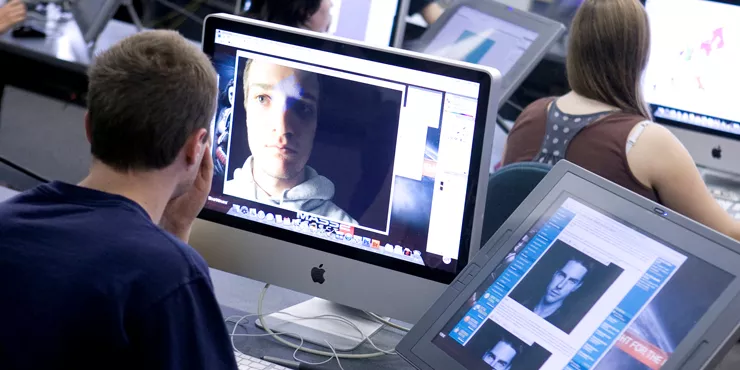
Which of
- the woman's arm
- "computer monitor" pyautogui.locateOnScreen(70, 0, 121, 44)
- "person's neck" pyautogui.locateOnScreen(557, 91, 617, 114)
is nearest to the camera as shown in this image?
the woman's arm

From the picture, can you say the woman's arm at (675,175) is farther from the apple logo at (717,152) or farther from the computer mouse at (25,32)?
the computer mouse at (25,32)

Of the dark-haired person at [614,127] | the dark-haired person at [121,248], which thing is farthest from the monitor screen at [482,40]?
the dark-haired person at [121,248]

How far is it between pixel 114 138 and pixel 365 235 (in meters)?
0.55

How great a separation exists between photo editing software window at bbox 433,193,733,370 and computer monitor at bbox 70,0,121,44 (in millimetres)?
2317

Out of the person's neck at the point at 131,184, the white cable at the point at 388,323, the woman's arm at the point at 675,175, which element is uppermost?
the person's neck at the point at 131,184

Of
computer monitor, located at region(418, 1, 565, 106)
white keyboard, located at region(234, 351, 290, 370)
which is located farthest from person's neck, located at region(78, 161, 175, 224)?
computer monitor, located at region(418, 1, 565, 106)

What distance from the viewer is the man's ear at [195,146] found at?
3.82ft

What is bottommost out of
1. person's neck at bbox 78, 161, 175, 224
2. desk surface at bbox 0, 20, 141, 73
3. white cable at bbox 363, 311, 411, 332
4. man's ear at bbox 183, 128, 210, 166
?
desk surface at bbox 0, 20, 141, 73

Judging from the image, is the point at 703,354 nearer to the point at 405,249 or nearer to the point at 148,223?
the point at 405,249

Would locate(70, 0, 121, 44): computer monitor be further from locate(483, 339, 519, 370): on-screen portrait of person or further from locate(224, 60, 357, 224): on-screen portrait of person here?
locate(483, 339, 519, 370): on-screen portrait of person

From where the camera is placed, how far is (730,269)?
112cm

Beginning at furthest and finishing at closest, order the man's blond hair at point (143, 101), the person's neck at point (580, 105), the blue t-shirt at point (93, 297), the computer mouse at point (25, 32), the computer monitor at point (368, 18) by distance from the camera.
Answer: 1. the computer mouse at point (25, 32)
2. the computer monitor at point (368, 18)
3. the person's neck at point (580, 105)
4. the man's blond hair at point (143, 101)
5. the blue t-shirt at point (93, 297)

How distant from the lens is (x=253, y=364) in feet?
4.75

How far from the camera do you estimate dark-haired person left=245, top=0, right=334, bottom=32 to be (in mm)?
2797
